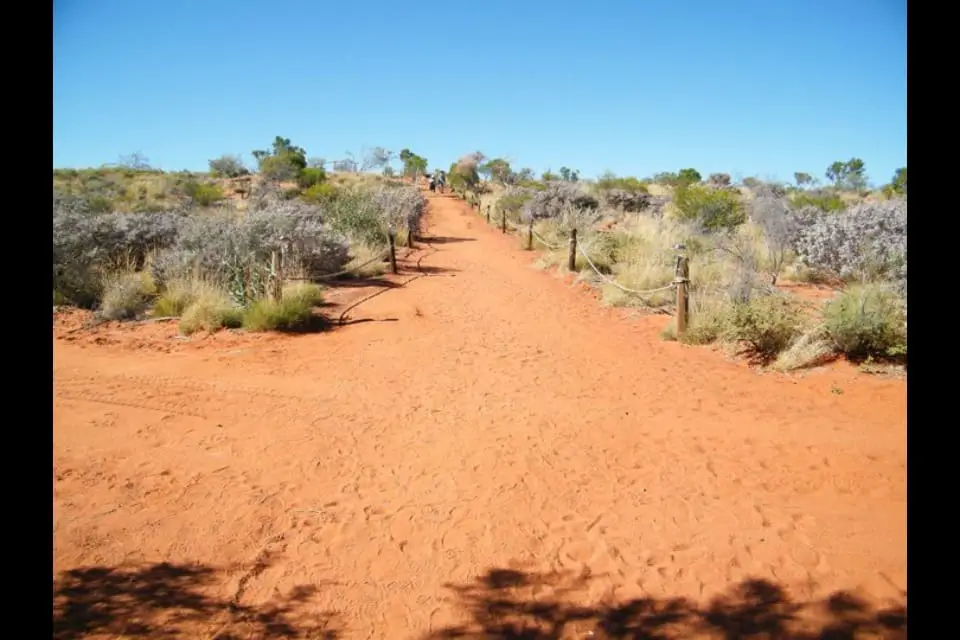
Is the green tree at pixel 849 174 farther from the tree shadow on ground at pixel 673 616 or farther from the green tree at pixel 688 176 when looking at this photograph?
the tree shadow on ground at pixel 673 616

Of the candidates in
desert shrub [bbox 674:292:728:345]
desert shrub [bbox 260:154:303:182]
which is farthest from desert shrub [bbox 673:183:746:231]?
desert shrub [bbox 260:154:303:182]

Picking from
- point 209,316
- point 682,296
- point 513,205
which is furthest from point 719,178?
point 209,316

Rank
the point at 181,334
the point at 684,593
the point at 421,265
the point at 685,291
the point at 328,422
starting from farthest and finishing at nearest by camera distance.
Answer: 1. the point at 421,265
2. the point at 181,334
3. the point at 685,291
4. the point at 328,422
5. the point at 684,593

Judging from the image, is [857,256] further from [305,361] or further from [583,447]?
[305,361]

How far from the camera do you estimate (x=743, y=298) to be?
9.45 metres

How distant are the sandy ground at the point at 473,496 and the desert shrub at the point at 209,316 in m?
1.33

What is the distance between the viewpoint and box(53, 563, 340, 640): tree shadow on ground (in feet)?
10.6

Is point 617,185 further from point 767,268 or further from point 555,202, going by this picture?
point 767,268

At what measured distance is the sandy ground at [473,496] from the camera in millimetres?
3445

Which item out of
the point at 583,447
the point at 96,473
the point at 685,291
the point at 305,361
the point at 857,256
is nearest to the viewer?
the point at 96,473

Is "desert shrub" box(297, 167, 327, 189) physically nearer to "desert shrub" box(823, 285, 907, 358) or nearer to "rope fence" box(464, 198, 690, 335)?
"rope fence" box(464, 198, 690, 335)
